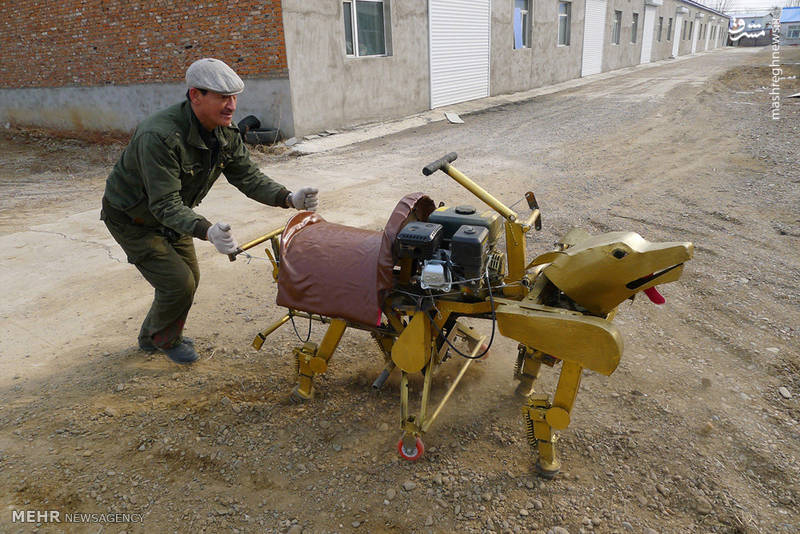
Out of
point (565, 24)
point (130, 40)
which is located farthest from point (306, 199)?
point (565, 24)

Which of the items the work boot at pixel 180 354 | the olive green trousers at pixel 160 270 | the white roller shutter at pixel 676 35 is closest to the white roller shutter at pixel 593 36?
the white roller shutter at pixel 676 35

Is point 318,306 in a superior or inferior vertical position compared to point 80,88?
inferior

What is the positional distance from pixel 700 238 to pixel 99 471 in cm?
524

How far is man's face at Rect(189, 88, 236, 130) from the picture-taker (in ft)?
9.23

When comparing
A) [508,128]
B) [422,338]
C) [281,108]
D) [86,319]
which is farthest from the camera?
[508,128]

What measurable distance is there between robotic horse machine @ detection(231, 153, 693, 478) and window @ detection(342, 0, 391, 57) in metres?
10.0

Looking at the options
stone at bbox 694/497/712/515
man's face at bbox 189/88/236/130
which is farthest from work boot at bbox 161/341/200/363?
stone at bbox 694/497/712/515

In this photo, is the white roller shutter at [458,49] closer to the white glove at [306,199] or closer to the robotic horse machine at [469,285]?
the white glove at [306,199]

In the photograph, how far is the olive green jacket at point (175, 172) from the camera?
9.00 ft

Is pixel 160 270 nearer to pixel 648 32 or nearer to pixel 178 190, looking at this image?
pixel 178 190

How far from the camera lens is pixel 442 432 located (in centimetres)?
278

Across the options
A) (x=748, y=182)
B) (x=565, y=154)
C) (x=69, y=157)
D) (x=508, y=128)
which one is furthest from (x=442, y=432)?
(x=69, y=157)

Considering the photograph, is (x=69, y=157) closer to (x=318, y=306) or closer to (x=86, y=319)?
(x=86, y=319)

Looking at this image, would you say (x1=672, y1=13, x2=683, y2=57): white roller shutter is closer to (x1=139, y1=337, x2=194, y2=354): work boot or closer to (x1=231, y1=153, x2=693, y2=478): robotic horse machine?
(x1=231, y1=153, x2=693, y2=478): robotic horse machine
